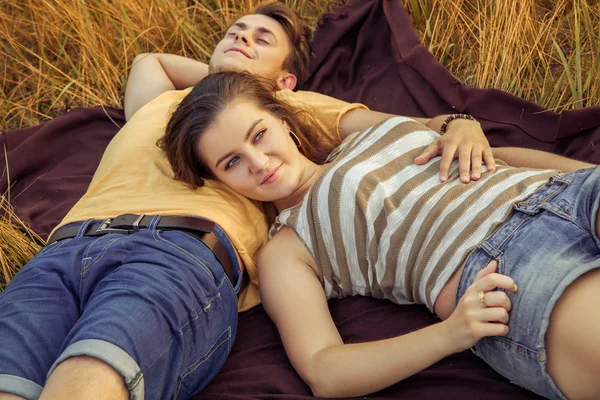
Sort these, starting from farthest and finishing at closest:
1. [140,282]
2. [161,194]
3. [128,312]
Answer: [161,194]
[140,282]
[128,312]

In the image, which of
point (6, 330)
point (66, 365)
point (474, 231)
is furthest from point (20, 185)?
point (474, 231)

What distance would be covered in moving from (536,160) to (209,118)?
1158 millimetres

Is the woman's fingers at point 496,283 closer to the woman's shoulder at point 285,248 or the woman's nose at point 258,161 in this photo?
the woman's shoulder at point 285,248

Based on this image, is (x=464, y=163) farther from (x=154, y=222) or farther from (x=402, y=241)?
(x=154, y=222)

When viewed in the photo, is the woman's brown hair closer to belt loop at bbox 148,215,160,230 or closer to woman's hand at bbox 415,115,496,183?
belt loop at bbox 148,215,160,230

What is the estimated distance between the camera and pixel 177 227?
7.51 feet

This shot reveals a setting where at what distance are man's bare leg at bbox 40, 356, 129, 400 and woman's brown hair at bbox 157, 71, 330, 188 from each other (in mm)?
888

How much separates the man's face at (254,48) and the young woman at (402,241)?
42 centimetres

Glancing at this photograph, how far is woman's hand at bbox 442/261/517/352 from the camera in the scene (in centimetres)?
176

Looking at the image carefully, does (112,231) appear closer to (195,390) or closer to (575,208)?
(195,390)

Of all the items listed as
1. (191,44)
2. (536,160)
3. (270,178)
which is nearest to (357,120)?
(270,178)

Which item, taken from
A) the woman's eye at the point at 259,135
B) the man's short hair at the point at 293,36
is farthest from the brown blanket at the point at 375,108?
the woman's eye at the point at 259,135

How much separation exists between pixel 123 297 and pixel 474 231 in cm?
102

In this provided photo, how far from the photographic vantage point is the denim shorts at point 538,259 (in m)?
1.73
